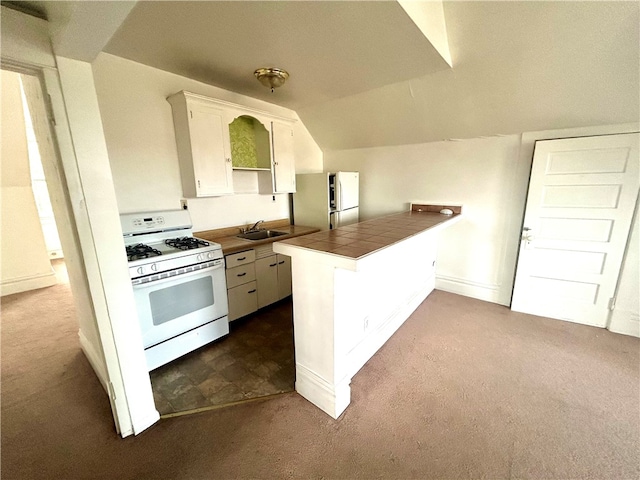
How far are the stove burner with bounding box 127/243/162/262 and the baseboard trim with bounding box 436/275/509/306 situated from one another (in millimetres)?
3430

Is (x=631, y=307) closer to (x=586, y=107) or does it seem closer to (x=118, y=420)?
(x=586, y=107)

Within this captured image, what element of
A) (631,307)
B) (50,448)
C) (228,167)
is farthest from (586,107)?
(50,448)

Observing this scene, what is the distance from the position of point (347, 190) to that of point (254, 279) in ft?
6.04

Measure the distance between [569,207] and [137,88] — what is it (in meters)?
4.36

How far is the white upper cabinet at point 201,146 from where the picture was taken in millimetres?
2508

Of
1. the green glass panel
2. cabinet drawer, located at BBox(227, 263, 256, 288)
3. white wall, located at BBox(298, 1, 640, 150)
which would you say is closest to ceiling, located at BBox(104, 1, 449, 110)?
white wall, located at BBox(298, 1, 640, 150)

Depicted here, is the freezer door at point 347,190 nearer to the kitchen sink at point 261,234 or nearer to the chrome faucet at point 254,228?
the kitchen sink at point 261,234

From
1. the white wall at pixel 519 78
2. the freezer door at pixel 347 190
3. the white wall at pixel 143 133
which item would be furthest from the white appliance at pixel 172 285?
the white wall at pixel 519 78

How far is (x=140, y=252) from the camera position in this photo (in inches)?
85.9

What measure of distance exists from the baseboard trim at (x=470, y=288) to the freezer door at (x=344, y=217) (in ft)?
4.86

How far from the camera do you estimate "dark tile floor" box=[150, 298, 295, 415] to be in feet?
6.36

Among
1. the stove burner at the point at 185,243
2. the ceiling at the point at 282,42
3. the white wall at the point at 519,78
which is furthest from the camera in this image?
the stove burner at the point at 185,243

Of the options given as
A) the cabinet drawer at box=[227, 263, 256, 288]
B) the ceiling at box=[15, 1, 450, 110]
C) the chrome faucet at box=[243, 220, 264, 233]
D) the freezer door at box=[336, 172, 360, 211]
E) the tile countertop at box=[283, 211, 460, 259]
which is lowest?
the cabinet drawer at box=[227, 263, 256, 288]

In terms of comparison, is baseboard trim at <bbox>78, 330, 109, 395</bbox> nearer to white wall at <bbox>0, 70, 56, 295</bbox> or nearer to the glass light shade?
white wall at <bbox>0, 70, 56, 295</bbox>
